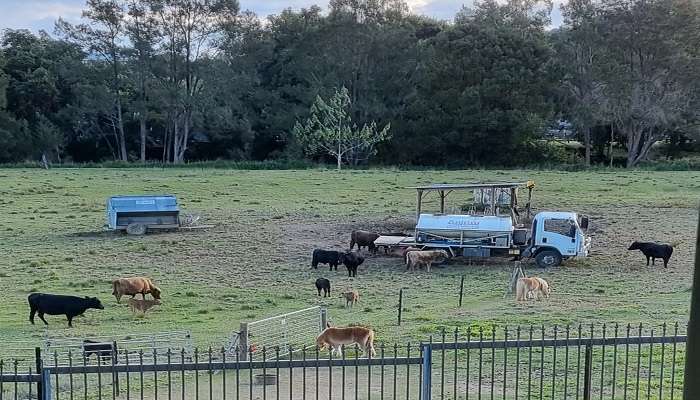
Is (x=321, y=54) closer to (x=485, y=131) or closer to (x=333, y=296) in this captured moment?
(x=485, y=131)

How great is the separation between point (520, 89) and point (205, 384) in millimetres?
50396

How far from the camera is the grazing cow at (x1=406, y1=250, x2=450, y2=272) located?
2233 centimetres

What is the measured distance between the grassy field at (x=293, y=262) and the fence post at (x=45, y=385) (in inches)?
244

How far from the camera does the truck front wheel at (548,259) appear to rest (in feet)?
74.0

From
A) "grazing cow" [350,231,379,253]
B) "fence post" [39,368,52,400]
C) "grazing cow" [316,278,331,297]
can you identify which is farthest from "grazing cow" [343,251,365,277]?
"fence post" [39,368,52,400]

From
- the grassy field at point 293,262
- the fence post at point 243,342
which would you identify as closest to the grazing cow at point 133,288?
the grassy field at point 293,262

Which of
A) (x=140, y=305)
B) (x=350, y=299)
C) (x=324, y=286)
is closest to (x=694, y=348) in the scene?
(x=350, y=299)

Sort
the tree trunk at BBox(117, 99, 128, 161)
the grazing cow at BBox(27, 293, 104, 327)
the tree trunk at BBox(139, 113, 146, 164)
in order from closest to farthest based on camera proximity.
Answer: the grazing cow at BBox(27, 293, 104, 327), the tree trunk at BBox(117, 99, 128, 161), the tree trunk at BBox(139, 113, 146, 164)

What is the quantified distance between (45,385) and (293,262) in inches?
622

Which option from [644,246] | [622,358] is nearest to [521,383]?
[622,358]

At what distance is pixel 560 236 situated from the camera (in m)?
22.5

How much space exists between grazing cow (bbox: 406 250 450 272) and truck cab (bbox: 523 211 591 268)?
259 cm

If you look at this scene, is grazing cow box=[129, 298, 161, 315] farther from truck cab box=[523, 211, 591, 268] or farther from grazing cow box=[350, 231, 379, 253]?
truck cab box=[523, 211, 591, 268]

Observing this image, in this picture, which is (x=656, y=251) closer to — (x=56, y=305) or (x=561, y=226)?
(x=561, y=226)
